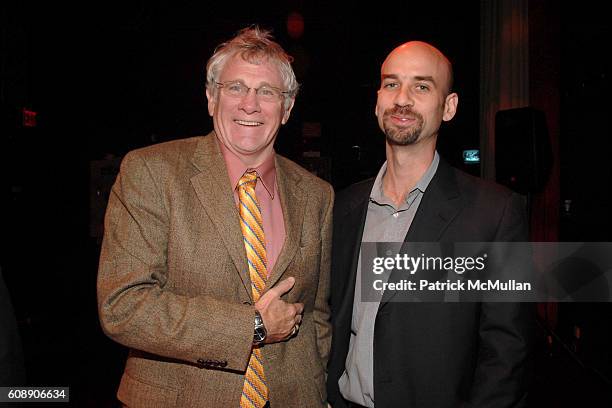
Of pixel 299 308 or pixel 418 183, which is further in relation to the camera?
pixel 418 183

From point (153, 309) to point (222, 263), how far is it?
0.25 m

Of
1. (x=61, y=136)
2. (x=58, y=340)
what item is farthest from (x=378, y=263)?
(x=61, y=136)

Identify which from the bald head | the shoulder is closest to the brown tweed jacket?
the shoulder

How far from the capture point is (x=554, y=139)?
17.8 feet

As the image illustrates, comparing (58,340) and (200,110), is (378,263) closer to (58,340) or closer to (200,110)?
(58,340)

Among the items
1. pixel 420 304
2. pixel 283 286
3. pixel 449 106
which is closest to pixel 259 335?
pixel 283 286

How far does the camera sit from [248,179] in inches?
67.6

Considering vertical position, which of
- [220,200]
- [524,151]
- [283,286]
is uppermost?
[524,151]

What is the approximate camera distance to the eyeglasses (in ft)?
5.70

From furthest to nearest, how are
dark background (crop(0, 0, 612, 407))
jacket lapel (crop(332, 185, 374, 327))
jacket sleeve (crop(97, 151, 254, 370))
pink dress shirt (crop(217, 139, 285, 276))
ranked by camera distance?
1. dark background (crop(0, 0, 612, 407))
2. jacket lapel (crop(332, 185, 374, 327))
3. pink dress shirt (crop(217, 139, 285, 276))
4. jacket sleeve (crop(97, 151, 254, 370))

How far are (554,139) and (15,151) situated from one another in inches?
230

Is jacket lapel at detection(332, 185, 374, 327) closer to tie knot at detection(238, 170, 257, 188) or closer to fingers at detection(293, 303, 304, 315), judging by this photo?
fingers at detection(293, 303, 304, 315)

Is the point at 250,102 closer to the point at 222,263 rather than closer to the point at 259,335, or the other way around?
the point at 222,263

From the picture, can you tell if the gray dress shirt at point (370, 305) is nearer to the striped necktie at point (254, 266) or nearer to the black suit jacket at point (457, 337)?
the black suit jacket at point (457, 337)
